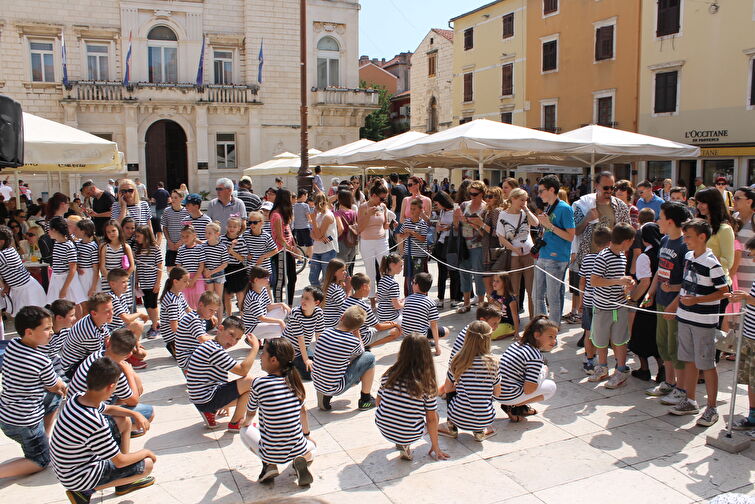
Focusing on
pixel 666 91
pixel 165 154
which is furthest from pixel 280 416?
pixel 165 154

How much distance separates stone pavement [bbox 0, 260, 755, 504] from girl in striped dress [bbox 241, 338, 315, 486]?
185 millimetres

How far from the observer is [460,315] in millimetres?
9266

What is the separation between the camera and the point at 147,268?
8164mm

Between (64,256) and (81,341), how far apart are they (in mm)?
2249

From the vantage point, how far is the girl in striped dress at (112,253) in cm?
769

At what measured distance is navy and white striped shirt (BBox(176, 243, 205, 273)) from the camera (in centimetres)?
819

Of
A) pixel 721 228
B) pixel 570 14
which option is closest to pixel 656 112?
pixel 570 14

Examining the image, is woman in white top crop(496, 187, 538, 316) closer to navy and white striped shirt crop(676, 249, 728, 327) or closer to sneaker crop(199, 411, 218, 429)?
navy and white striped shirt crop(676, 249, 728, 327)

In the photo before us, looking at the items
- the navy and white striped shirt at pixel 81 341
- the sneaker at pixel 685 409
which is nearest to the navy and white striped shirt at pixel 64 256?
the navy and white striped shirt at pixel 81 341

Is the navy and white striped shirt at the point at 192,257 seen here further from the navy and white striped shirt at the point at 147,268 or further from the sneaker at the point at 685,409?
the sneaker at the point at 685,409

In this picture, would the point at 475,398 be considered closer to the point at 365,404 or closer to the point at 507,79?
the point at 365,404

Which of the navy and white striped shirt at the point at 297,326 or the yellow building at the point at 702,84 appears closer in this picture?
the navy and white striped shirt at the point at 297,326

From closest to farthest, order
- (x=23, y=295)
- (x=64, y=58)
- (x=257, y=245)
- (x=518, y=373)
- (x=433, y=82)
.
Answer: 1. (x=518, y=373)
2. (x=23, y=295)
3. (x=257, y=245)
4. (x=64, y=58)
5. (x=433, y=82)

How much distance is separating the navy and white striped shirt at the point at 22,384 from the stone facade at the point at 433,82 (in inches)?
1481
